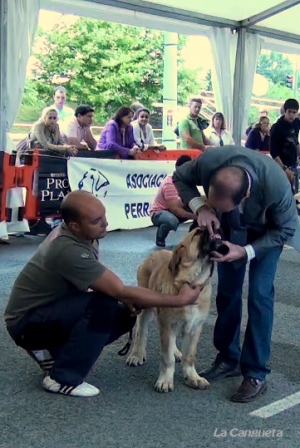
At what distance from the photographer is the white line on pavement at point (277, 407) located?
10.6ft

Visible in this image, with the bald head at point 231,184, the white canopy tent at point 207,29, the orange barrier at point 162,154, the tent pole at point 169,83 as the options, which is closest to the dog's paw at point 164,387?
the bald head at point 231,184

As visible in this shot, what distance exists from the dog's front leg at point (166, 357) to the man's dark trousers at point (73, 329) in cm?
26

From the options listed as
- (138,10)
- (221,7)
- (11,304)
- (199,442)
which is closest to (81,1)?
(138,10)

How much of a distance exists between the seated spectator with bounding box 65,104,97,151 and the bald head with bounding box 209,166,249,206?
6485 mm

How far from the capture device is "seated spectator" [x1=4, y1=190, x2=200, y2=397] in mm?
3207

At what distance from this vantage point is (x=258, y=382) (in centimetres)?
346

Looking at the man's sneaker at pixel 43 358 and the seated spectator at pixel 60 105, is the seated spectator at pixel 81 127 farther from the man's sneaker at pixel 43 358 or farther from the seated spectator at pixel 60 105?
the man's sneaker at pixel 43 358

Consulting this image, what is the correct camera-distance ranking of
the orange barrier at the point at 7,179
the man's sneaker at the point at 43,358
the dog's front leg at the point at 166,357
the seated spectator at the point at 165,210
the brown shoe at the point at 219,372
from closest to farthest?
the dog's front leg at the point at 166,357 → the man's sneaker at the point at 43,358 → the brown shoe at the point at 219,372 → the seated spectator at the point at 165,210 → the orange barrier at the point at 7,179

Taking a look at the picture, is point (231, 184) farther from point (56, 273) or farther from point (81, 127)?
point (81, 127)

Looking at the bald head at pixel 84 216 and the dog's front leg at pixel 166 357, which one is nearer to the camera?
the bald head at pixel 84 216

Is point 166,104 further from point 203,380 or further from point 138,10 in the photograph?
point 203,380

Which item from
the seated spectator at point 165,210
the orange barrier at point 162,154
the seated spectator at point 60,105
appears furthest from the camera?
the seated spectator at point 60,105

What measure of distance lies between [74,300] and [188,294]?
605mm

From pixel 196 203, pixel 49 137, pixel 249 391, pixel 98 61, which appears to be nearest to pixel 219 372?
pixel 249 391
